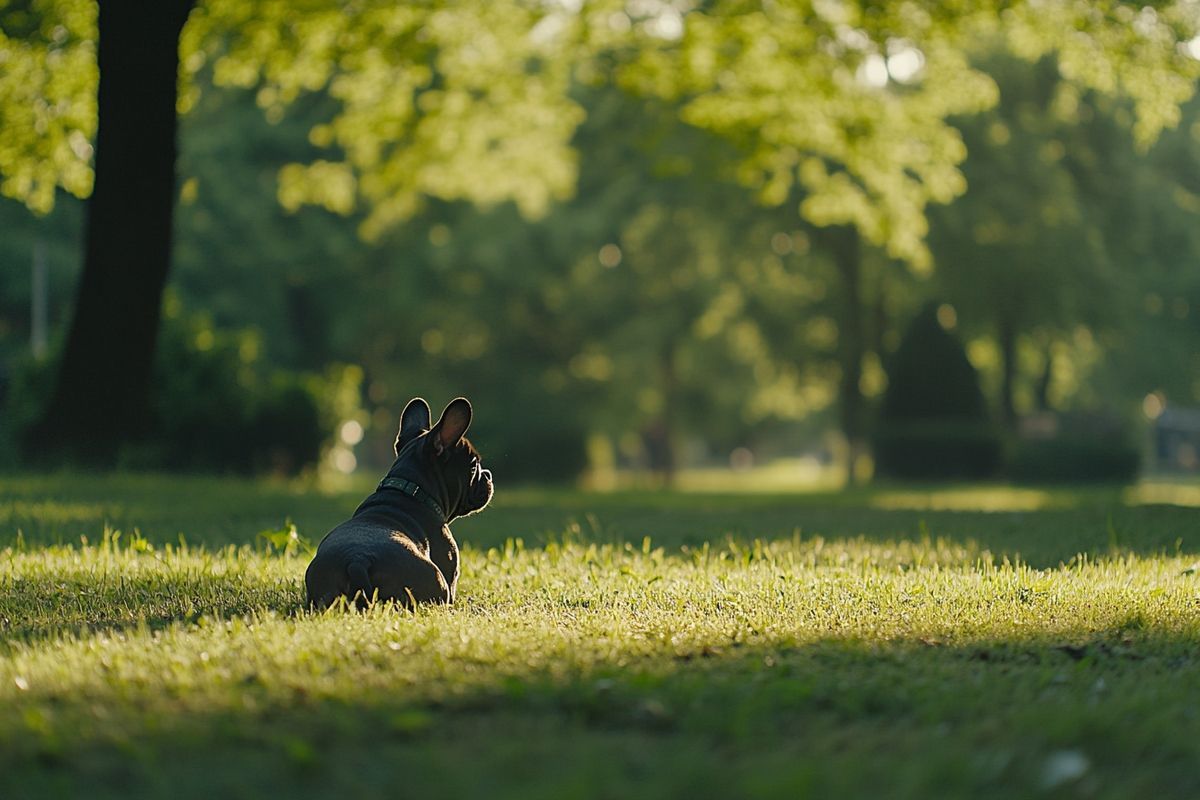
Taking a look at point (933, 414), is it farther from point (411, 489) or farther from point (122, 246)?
point (411, 489)

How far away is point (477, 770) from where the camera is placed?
131 inches

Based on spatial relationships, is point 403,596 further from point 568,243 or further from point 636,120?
point 568,243

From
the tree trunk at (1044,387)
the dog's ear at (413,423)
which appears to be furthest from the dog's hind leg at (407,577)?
the tree trunk at (1044,387)

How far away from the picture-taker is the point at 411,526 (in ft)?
21.3

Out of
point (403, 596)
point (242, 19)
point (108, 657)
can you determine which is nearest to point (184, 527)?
point (403, 596)

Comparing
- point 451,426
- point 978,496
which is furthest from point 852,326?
point 451,426

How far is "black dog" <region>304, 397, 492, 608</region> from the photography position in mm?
6078

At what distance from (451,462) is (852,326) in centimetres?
2834

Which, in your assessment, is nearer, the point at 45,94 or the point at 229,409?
the point at 45,94

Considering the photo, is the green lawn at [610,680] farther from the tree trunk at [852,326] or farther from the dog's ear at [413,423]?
the tree trunk at [852,326]

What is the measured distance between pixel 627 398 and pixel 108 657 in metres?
38.3

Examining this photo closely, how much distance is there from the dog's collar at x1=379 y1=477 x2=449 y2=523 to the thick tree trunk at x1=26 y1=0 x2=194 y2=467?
390 inches

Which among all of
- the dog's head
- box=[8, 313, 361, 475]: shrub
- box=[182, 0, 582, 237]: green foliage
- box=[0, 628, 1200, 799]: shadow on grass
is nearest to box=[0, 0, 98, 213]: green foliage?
box=[182, 0, 582, 237]: green foliage

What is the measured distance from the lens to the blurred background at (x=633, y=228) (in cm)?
1900
